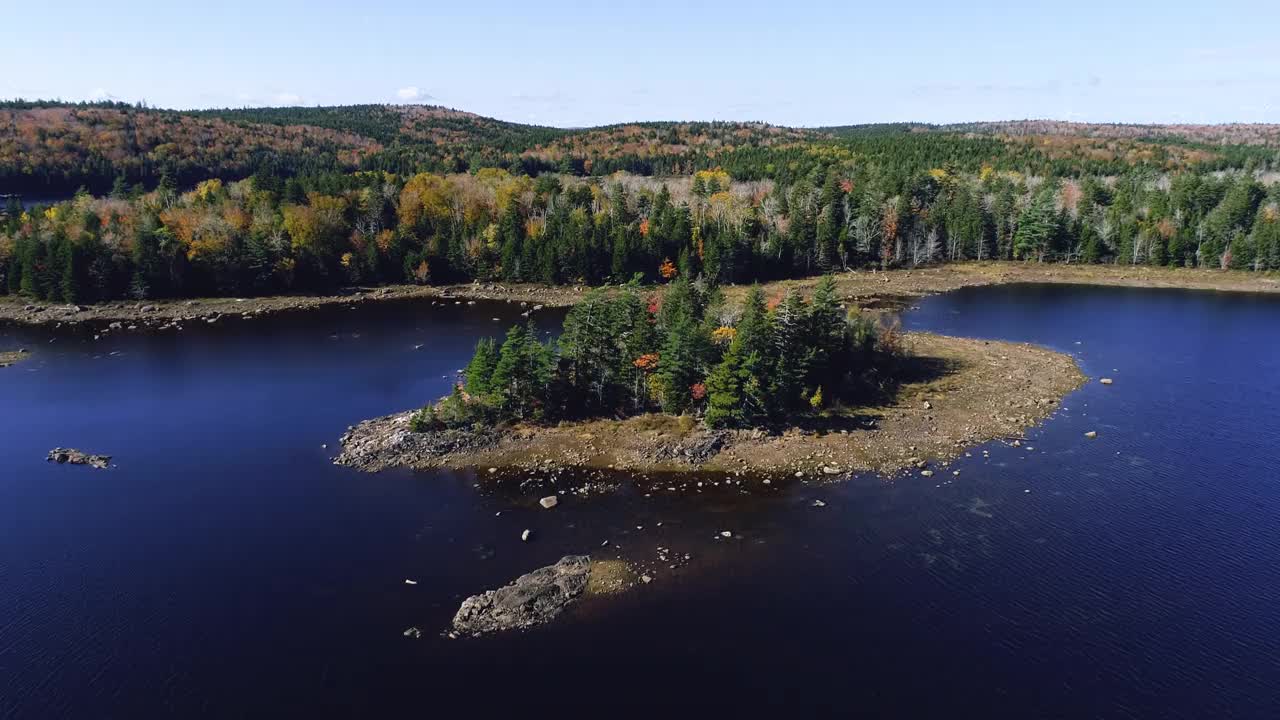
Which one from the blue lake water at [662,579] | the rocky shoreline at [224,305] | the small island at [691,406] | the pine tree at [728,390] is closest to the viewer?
the blue lake water at [662,579]

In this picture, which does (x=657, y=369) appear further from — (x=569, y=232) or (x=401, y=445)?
(x=569, y=232)

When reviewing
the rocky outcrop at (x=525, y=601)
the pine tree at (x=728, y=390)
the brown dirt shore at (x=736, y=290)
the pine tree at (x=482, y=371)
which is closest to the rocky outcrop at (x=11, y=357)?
the brown dirt shore at (x=736, y=290)

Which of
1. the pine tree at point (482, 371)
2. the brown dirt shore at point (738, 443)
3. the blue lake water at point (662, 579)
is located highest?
the pine tree at point (482, 371)

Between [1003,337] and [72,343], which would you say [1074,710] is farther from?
[72,343]

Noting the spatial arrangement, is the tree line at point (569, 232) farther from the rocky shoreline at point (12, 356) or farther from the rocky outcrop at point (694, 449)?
the rocky outcrop at point (694, 449)

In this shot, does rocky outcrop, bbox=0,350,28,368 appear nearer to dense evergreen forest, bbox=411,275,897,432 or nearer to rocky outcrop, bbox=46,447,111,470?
rocky outcrop, bbox=46,447,111,470

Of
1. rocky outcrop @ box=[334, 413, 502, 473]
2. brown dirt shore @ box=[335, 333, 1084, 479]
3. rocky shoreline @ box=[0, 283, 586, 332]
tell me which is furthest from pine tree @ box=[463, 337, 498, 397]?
rocky shoreline @ box=[0, 283, 586, 332]
